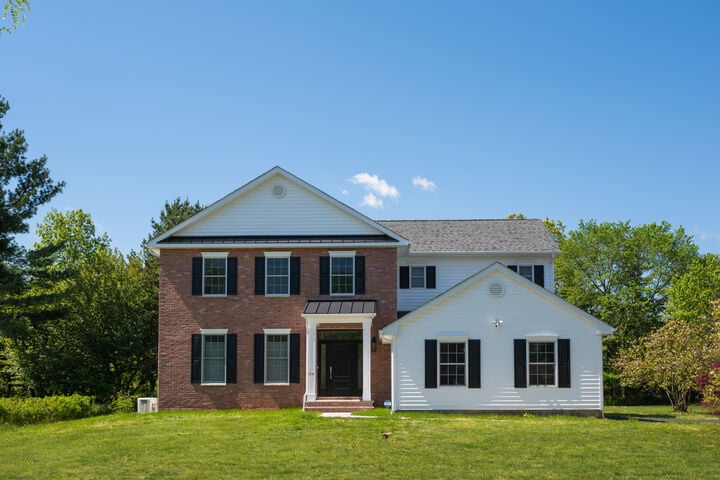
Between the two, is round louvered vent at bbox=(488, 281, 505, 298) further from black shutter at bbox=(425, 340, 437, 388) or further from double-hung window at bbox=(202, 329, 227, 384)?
double-hung window at bbox=(202, 329, 227, 384)

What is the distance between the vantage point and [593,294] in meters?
43.4

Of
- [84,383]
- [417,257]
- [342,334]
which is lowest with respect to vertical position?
[84,383]

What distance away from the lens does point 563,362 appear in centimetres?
2383

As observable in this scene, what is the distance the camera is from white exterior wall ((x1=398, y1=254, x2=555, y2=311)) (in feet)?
Answer: 98.6

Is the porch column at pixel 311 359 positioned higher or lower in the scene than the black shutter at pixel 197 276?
lower

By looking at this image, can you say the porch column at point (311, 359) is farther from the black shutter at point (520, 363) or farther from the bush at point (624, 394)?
the bush at point (624, 394)

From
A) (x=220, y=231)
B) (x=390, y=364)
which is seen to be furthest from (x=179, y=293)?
(x=390, y=364)

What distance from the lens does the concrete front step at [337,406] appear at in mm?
24750

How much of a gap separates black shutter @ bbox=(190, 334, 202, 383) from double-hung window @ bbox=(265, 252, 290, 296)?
297 centimetres

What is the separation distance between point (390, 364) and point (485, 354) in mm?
3757

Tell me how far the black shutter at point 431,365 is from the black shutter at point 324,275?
4.61m

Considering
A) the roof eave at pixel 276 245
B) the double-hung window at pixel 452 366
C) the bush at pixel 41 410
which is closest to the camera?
the double-hung window at pixel 452 366

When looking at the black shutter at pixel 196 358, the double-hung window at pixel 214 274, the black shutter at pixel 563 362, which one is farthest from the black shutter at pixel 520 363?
the black shutter at pixel 196 358

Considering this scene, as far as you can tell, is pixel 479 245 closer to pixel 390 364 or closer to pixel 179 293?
pixel 390 364
